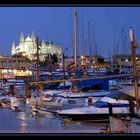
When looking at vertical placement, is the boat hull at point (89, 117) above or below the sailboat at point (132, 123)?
below

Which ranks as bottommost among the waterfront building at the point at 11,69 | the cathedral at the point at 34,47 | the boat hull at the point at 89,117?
the boat hull at the point at 89,117

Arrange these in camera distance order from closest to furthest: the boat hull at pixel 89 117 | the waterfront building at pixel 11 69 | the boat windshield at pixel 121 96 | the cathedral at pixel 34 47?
the boat windshield at pixel 121 96 → the boat hull at pixel 89 117 → the waterfront building at pixel 11 69 → the cathedral at pixel 34 47

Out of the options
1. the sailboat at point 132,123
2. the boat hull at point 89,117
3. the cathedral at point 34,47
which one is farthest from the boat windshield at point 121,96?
the cathedral at point 34,47

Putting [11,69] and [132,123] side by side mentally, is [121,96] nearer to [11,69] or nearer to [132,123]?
[132,123]

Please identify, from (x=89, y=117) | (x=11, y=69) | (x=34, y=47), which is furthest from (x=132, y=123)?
(x=34, y=47)

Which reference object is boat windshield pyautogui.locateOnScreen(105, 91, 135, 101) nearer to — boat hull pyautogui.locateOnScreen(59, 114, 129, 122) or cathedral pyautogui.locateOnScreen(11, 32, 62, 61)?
boat hull pyautogui.locateOnScreen(59, 114, 129, 122)

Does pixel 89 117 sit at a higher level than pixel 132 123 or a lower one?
lower

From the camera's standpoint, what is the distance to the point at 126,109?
8.26m

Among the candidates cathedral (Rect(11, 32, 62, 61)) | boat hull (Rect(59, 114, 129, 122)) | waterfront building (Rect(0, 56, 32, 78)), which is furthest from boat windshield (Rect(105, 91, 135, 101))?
waterfront building (Rect(0, 56, 32, 78))

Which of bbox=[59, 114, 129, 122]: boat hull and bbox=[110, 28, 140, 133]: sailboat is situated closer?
bbox=[110, 28, 140, 133]: sailboat

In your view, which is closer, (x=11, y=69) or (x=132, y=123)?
(x=132, y=123)

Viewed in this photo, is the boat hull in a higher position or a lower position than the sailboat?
lower

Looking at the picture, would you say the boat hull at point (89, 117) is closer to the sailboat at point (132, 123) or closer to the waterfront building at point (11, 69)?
the sailboat at point (132, 123)

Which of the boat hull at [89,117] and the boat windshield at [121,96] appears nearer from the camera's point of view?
the boat windshield at [121,96]
